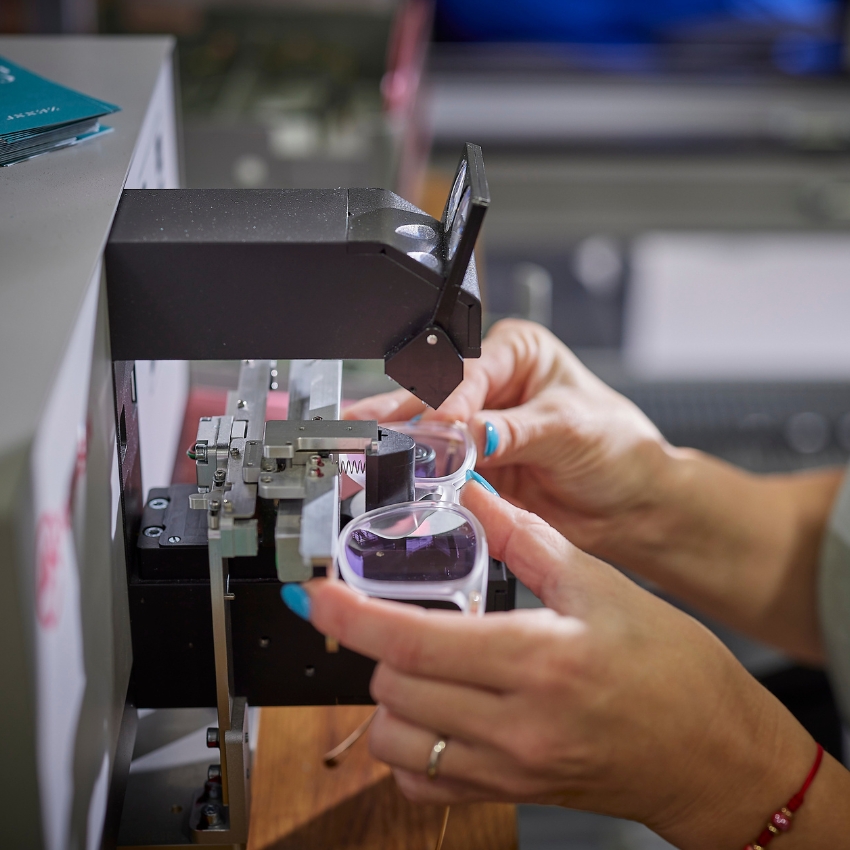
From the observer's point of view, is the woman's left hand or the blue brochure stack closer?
the woman's left hand

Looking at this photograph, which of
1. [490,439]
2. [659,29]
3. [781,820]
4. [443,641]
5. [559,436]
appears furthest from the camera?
[659,29]

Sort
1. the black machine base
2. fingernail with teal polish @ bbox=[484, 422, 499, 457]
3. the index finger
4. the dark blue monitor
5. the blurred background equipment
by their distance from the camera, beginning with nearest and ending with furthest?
the index finger → the black machine base → fingernail with teal polish @ bbox=[484, 422, 499, 457] → the blurred background equipment → the dark blue monitor

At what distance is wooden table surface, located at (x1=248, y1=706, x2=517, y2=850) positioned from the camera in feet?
2.42

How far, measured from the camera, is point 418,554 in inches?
25.5

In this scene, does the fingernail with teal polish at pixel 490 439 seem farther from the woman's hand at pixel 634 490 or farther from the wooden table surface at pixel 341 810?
the wooden table surface at pixel 341 810

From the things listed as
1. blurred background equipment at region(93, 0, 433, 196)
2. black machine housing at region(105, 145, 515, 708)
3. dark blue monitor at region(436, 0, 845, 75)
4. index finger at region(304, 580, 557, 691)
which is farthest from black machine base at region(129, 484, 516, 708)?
dark blue monitor at region(436, 0, 845, 75)

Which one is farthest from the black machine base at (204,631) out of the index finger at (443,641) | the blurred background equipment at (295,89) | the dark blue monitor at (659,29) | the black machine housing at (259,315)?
the dark blue monitor at (659,29)

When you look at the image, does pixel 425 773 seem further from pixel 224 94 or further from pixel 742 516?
pixel 224 94

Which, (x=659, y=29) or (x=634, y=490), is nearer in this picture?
(x=634, y=490)

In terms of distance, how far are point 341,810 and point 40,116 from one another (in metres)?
0.59

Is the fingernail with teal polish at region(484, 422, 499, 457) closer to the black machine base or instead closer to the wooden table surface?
the black machine base

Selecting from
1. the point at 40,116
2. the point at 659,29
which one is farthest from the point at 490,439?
the point at 659,29

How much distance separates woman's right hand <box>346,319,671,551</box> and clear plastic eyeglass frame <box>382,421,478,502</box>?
3.6 inches

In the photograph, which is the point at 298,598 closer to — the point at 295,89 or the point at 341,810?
the point at 341,810
